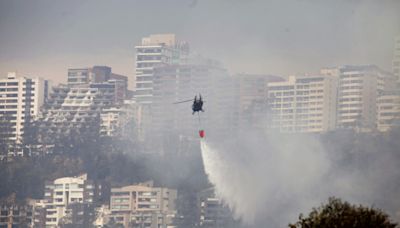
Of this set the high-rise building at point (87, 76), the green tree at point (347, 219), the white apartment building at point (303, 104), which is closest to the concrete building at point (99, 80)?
the high-rise building at point (87, 76)

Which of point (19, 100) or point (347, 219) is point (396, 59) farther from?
point (347, 219)

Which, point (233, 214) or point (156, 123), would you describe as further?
point (156, 123)

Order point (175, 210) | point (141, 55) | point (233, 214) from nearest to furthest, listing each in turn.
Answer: point (233, 214)
point (175, 210)
point (141, 55)

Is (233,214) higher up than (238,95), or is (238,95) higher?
(238,95)

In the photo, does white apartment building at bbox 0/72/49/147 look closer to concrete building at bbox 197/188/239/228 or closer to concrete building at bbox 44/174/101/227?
concrete building at bbox 44/174/101/227

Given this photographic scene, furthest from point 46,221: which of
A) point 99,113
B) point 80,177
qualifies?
point 99,113

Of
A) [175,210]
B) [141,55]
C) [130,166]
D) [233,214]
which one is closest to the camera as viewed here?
[233,214]

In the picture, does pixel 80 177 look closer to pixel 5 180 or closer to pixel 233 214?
pixel 5 180
